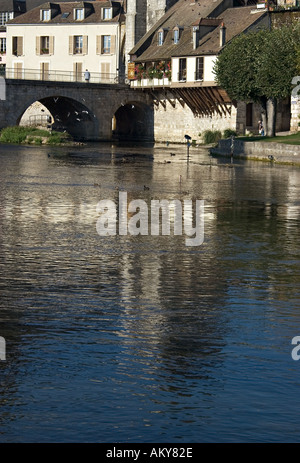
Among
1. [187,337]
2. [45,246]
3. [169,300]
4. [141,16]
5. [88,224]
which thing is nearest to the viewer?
[187,337]

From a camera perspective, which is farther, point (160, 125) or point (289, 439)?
point (160, 125)

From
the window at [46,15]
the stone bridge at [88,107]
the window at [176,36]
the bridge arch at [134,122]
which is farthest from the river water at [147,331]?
the window at [46,15]

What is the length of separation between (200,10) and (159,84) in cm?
749

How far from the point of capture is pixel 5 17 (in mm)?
111562

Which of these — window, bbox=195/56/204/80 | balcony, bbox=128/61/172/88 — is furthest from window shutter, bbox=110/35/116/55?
window, bbox=195/56/204/80

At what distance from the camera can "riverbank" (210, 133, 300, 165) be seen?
5312 centimetres

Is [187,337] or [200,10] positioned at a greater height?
[200,10]

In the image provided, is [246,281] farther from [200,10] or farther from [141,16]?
[141,16]

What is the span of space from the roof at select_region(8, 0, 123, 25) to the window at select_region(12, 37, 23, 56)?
1.77 m

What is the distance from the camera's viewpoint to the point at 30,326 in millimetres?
13508

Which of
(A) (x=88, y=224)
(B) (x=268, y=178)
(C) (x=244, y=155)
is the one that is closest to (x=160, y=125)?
(C) (x=244, y=155)

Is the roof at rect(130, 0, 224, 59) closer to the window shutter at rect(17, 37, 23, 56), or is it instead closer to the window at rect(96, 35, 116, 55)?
the window at rect(96, 35, 116, 55)

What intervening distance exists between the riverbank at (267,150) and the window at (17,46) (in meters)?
44.4
